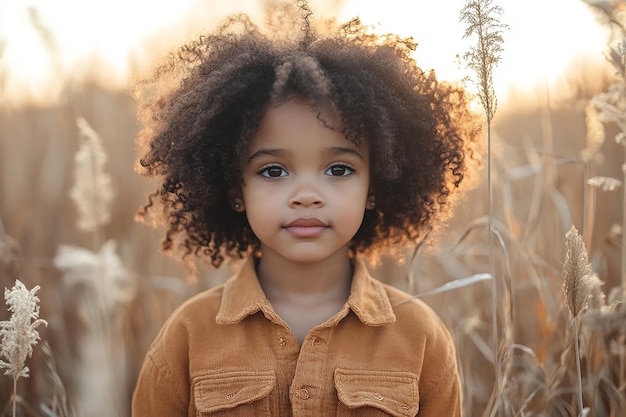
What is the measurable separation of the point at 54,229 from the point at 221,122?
4.88 feet

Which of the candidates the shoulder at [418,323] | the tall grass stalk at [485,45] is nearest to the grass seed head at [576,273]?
the tall grass stalk at [485,45]

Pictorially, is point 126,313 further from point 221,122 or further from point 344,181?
point 344,181

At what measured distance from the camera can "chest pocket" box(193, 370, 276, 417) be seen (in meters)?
1.63

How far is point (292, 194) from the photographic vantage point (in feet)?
5.41

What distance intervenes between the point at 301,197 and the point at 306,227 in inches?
2.9

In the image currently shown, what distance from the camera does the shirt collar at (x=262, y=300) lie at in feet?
5.62

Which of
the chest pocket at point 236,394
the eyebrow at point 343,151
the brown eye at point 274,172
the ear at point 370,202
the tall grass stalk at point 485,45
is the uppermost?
the tall grass stalk at point 485,45

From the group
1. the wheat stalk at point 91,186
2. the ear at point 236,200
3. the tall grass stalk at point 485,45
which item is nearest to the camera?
the tall grass stalk at point 485,45

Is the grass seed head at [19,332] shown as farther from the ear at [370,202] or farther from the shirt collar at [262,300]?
the ear at [370,202]

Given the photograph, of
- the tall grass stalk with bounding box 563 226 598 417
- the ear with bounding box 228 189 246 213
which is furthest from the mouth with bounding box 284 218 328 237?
the tall grass stalk with bounding box 563 226 598 417

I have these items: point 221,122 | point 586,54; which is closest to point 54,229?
point 221,122

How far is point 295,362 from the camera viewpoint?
1.69m

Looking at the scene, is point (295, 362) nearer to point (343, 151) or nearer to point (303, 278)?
point (303, 278)

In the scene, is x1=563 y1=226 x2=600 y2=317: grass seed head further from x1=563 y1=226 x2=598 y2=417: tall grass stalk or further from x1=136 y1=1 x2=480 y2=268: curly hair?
x1=136 y1=1 x2=480 y2=268: curly hair
